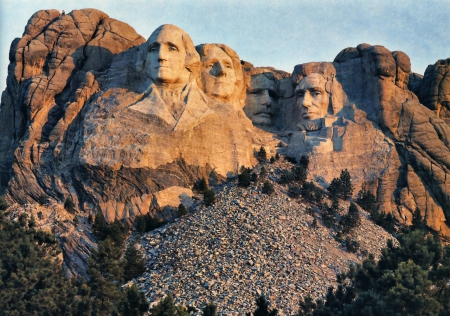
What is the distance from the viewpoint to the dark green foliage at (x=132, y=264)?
51219mm

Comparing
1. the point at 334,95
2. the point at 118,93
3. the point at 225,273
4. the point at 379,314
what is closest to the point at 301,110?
the point at 334,95

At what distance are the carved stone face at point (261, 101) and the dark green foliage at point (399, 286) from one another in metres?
17.8

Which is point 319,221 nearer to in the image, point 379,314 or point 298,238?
point 298,238

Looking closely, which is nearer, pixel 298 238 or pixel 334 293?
pixel 334 293

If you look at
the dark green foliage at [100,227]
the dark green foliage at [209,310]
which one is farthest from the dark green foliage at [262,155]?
the dark green foliage at [209,310]

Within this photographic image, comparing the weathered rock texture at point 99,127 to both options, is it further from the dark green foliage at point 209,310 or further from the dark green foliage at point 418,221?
the dark green foliage at point 209,310

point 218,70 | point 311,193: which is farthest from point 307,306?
point 218,70

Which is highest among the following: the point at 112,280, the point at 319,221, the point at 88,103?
the point at 88,103

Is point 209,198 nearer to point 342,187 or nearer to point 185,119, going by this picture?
point 185,119

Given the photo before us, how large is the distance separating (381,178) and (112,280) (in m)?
17.6

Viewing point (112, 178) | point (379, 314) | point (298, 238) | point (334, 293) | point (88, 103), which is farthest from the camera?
point (88, 103)

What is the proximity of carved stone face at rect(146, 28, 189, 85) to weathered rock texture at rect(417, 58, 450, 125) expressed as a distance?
1420 centimetres

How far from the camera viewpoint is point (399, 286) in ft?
142

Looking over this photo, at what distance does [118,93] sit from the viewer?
60500mm
